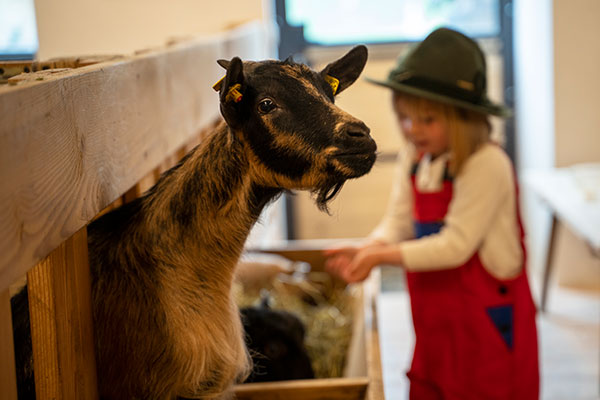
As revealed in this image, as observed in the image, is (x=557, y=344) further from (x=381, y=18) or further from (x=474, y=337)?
(x=381, y=18)

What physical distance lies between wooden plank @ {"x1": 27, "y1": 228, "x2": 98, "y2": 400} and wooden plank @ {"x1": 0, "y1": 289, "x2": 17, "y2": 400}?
123 mm

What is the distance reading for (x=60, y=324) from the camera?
1.26 m

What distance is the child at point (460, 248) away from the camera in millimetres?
2234

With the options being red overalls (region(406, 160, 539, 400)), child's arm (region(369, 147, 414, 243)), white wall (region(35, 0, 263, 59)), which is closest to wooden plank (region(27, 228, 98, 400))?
red overalls (region(406, 160, 539, 400))

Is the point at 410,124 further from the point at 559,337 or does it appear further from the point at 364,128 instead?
the point at 559,337

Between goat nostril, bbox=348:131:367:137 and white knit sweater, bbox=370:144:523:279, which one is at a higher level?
goat nostril, bbox=348:131:367:137

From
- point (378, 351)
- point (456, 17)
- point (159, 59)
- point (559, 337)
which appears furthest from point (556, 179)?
point (159, 59)

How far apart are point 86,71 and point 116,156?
0.74 ft

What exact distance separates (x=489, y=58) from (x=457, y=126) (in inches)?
153

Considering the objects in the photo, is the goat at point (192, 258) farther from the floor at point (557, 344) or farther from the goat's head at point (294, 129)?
the floor at point (557, 344)

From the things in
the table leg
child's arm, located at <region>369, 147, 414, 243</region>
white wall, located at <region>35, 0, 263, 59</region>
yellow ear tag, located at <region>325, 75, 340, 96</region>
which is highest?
white wall, located at <region>35, 0, 263, 59</region>

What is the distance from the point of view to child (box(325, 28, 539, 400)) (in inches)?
88.0

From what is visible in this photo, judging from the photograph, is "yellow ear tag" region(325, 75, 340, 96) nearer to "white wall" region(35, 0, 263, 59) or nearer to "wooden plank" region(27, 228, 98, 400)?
"wooden plank" region(27, 228, 98, 400)

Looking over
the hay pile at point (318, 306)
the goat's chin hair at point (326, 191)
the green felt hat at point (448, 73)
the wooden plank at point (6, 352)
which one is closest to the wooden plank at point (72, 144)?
the wooden plank at point (6, 352)
